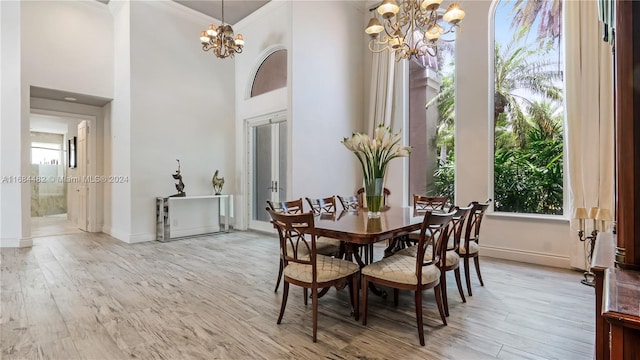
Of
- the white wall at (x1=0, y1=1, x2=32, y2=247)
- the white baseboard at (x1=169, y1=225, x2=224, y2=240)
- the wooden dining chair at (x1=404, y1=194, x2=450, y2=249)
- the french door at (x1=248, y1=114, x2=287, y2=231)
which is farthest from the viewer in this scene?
the french door at (x1=248, y1=114, x2=287, y2=231)

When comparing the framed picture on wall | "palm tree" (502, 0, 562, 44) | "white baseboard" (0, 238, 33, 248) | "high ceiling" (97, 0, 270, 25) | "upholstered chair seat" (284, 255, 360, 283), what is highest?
"high ceiling" (97, 0, 270, 25)

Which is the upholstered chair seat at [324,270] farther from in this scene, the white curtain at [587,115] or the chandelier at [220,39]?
the chandelier at [220,39]

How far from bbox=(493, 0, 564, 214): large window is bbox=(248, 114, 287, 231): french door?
11.8 feet

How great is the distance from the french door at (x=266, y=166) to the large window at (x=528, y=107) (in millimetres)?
3601

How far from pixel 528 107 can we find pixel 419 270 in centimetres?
335

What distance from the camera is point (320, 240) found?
11.4 ft

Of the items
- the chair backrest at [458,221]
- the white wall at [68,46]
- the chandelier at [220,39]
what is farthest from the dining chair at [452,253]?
the white wall at [68,46]

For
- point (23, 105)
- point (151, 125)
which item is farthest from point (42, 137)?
point (151, 125)

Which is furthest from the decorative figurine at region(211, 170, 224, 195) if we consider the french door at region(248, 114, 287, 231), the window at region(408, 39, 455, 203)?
the window at region(408, 39, 455, 203)

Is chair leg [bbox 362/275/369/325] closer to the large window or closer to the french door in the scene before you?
the large window

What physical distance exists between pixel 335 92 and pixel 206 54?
2.99 meters

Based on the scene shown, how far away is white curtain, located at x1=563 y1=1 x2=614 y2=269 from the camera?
135 inches

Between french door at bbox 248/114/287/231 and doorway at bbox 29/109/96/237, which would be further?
doorway at bbox 29/109/96/237

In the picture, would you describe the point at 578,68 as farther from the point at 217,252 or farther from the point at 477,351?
the point at 217,252
